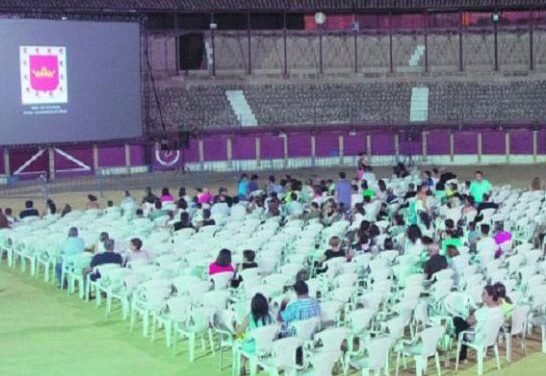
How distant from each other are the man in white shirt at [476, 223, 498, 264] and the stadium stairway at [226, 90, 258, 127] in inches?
994

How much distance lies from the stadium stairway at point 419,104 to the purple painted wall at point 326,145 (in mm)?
3373

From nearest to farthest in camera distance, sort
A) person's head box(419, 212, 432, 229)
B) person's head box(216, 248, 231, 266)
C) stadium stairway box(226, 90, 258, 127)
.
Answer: person's head box(216, 248, 231, 266) < person's head box(419, 212, 432, 229) < stadium stairway box(226, 90, 258, 127)

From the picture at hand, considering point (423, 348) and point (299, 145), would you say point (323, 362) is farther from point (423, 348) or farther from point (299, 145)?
point (299, 145)

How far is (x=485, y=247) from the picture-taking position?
19609 mm

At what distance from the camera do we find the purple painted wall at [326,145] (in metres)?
46.0

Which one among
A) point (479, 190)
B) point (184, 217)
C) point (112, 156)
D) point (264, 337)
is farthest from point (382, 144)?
point (264, 337)

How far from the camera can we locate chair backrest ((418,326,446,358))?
14.2 metres

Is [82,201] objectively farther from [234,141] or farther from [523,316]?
[523,316]

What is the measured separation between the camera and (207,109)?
151 feet

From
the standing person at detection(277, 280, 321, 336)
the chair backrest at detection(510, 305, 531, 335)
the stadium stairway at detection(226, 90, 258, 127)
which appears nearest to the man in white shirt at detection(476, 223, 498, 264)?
the chair backrest at detection(510, 305, 531, 335)

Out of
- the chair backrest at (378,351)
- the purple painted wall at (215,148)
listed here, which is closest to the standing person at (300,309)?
the chair backrest at (378,351)

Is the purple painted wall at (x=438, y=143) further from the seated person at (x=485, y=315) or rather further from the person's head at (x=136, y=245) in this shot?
the seated person at (x=485, y=315)

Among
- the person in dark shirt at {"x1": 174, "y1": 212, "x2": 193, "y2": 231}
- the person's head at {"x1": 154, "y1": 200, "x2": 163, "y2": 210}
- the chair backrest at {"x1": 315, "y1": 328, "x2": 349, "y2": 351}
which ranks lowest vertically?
the chair backrest at {"x1": 315, "y1": 328, "x2": 349, "y2": 351}

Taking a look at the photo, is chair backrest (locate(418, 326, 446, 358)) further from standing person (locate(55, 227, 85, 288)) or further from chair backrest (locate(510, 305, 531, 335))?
standing person (locate(55, 227, 85, 288))
